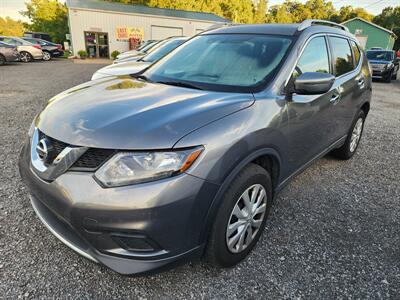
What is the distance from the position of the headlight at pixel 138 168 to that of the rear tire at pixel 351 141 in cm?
309

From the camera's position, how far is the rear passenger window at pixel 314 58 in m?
2.50

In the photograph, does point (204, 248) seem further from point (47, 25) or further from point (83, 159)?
point (47, 25)

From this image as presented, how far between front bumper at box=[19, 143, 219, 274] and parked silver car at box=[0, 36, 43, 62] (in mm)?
20553

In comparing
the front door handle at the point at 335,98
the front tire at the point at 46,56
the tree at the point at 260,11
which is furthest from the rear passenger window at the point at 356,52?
the tree at the point at 260,11

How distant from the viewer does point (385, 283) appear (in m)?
2.07

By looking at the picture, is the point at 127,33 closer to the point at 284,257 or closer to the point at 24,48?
the point at 24,48

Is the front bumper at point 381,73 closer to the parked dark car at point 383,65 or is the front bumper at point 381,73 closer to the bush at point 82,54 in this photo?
the parked dark car at point 383,65

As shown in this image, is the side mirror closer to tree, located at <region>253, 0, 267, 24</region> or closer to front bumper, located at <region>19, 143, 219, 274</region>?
front bumper, located at <region>19, 143, 219, 274</region>

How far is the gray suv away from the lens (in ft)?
5.12

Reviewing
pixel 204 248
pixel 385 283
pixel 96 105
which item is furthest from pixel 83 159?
pixel 385 283

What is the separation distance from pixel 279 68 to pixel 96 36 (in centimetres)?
2580

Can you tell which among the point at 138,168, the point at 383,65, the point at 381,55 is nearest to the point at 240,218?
the point at 138,168

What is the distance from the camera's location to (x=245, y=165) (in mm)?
1893

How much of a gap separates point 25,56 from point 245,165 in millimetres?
21320
